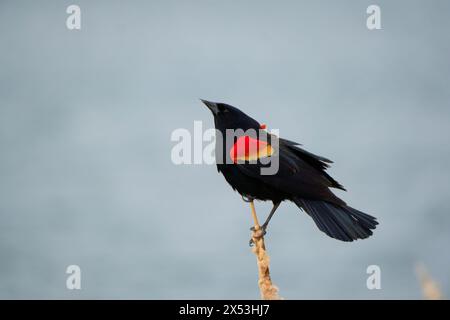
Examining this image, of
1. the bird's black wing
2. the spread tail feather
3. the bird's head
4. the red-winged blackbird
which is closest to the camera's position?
the spread tail feather

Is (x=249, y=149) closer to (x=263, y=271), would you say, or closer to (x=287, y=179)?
(x=287, y=179)

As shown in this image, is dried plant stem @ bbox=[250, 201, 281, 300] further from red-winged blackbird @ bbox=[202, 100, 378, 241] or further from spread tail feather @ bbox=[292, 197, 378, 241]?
spread tail feather @ bbox=[292, 197, 378, 241]

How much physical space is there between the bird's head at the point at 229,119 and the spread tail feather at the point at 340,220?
98 centimetres

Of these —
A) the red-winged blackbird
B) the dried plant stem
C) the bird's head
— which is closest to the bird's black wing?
the red-winged blackbird

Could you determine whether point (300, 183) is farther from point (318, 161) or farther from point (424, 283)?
point (424, 283)

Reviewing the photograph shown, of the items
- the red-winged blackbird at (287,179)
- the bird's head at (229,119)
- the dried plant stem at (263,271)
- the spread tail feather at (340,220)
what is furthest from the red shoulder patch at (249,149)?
the dried plant stem at (263,271)

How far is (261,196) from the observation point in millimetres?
5289

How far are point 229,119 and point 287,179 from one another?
0.85 m

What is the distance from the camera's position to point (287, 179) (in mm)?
5113

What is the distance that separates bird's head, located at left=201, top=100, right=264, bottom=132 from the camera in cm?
536
